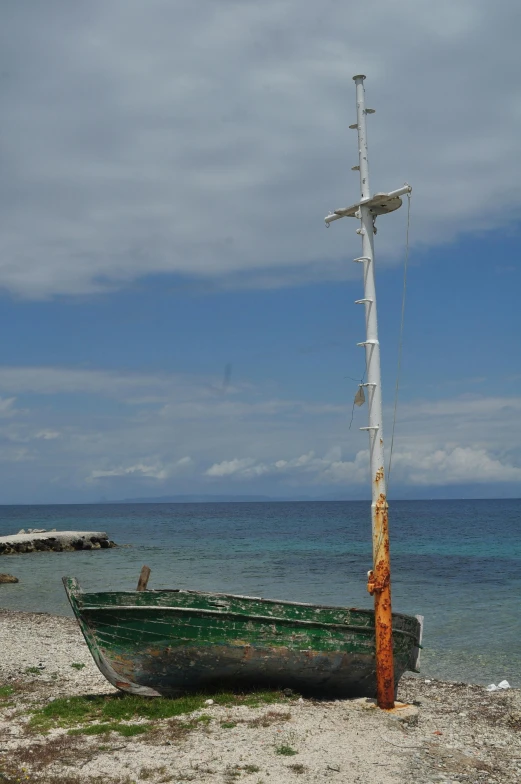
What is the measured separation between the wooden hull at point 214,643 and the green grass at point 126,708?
8.8 inches

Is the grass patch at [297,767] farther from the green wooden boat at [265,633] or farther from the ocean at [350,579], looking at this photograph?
the ocean at [350,579]

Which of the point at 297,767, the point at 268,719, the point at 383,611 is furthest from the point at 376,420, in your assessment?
the point at 297,767

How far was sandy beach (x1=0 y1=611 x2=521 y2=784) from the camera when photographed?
9.25 metres

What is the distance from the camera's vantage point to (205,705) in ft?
38.3

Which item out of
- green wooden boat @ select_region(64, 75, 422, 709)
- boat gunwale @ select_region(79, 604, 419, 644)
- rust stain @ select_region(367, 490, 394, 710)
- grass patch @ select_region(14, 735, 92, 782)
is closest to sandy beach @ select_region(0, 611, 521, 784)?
grass patch @ select_region(14, 735, 92, 782)

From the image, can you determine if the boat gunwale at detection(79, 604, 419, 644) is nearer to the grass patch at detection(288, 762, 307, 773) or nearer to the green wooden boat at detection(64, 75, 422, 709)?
the green wooden boat at detection(64, 75, 422, 709)

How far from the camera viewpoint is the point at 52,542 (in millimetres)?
61719

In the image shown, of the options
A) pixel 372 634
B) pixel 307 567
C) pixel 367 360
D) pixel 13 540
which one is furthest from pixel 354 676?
pixel 13 540

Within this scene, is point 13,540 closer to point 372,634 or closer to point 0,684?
point 0,684

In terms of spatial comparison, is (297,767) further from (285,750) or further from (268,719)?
(268,719)

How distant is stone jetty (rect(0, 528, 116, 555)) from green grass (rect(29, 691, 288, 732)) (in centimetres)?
4958

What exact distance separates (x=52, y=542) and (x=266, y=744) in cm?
5523

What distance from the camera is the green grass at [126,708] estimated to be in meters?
11.3

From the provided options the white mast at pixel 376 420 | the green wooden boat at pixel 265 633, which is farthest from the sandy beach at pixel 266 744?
the white mast at pixel 376 420
